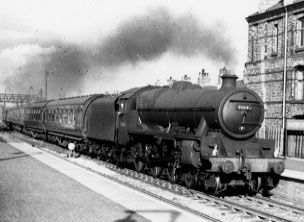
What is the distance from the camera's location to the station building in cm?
1950

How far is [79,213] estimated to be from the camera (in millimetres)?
8641

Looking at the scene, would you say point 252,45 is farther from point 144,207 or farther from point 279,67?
point 144,207

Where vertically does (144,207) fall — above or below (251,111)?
below

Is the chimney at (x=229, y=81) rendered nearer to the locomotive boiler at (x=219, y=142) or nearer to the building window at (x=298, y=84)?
the locomotive boiler at (x=219, y=142)

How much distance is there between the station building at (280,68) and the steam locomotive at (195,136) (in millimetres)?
7709

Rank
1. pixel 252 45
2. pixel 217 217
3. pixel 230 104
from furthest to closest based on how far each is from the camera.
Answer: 1. pixel 252 45
2. pixel 230 104
3. pixel 217 217

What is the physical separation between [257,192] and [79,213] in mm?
5981

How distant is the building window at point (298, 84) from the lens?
19578 mm

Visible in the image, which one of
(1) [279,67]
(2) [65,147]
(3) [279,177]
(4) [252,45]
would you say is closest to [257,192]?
(3) [279,177]

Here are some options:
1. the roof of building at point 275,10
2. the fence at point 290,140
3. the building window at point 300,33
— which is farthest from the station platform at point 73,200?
the roof of building at point 275,10

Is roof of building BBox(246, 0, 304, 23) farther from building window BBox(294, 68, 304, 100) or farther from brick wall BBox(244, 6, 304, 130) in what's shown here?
building window BBox(294, 68, 304, 100)

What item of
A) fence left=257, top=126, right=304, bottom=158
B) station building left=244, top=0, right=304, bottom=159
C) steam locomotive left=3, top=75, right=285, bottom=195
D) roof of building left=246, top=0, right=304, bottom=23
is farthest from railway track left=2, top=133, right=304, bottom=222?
roof of building left=246, top=0, right=304, bottom=23

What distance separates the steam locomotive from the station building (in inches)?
304

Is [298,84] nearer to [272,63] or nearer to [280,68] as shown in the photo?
[280,68]
